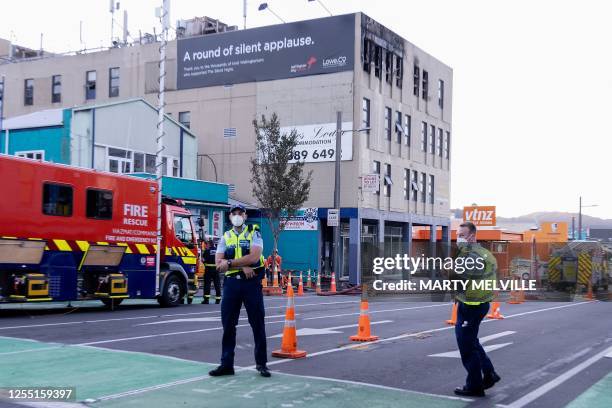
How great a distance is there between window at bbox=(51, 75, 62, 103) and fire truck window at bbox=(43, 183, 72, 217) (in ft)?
108

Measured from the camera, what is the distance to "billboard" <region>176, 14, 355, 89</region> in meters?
39.8

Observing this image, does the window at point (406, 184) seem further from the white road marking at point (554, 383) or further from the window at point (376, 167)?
the white road marking at point (554, 383)

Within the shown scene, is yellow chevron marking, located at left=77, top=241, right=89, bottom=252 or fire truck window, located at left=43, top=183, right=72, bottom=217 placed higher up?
fire truck window, located at left=43, top=183, right=72, bottom=217

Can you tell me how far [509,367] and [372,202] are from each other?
3079cm

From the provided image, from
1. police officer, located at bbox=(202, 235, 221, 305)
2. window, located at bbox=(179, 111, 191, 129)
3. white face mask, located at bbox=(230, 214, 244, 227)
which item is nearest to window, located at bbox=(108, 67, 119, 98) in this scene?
window, located at bbox=(179, 111, 191, 129)

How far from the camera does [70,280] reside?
1692 cm

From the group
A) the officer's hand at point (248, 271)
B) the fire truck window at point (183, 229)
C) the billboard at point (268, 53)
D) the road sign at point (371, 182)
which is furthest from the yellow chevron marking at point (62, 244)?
the billboard at point (268, 53)

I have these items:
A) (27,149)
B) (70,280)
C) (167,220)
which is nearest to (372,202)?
(27,149)

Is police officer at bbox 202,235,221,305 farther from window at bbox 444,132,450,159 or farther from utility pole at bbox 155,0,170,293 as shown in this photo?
window at bbox 444,132,450,159

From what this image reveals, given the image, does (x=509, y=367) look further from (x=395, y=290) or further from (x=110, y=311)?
(x=395, y=290)

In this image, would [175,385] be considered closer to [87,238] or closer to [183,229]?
[87,238]

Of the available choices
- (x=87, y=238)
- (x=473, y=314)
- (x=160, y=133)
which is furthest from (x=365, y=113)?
(x=473, y=314)

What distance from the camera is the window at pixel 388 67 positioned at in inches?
1674

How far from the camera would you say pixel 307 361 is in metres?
10.1
